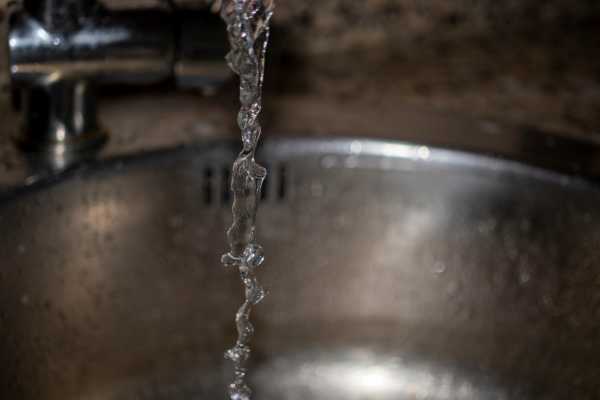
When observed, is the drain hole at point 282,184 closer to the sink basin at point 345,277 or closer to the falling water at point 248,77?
the sink basin at point 345,277

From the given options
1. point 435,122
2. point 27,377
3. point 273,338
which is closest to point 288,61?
point 435,122

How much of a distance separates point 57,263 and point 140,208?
8 cm

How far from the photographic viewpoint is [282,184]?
77 cm

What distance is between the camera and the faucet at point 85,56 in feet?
2.04

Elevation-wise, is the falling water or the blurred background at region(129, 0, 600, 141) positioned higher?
the blurred background at region(129, 0, 600, 141)

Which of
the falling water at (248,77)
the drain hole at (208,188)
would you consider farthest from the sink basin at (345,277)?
the falling water at (248,77)

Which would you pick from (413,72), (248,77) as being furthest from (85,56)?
(413,72)

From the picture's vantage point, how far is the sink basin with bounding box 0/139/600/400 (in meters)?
0.72

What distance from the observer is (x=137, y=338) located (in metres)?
0.73

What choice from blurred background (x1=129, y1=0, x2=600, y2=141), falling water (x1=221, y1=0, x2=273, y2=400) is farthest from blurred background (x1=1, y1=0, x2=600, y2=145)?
falling water (x1=221, y1=0, x2=273, y2=400)

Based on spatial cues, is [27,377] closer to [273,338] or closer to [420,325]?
[273,338]

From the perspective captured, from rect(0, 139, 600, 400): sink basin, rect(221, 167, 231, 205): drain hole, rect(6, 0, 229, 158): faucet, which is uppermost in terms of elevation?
rect(6, 0, 229, 158): faucet

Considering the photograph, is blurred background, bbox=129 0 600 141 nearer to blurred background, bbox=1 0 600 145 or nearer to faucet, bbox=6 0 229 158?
blurred background, bbox=1 0 600 145

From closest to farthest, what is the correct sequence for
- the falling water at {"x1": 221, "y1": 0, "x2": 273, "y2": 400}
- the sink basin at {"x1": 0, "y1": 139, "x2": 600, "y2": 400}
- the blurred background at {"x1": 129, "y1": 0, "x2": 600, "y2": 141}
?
the falling water at {"x1": 221, "y1": 0, "x2": 273, "y2": 400}
the sink basin at {"x1": 0, "y1": 139, "x2": 600, "y2": 400}
the blurred background at {"x1": 129, "y1": 0, "x2": 600, "y2": 141}
